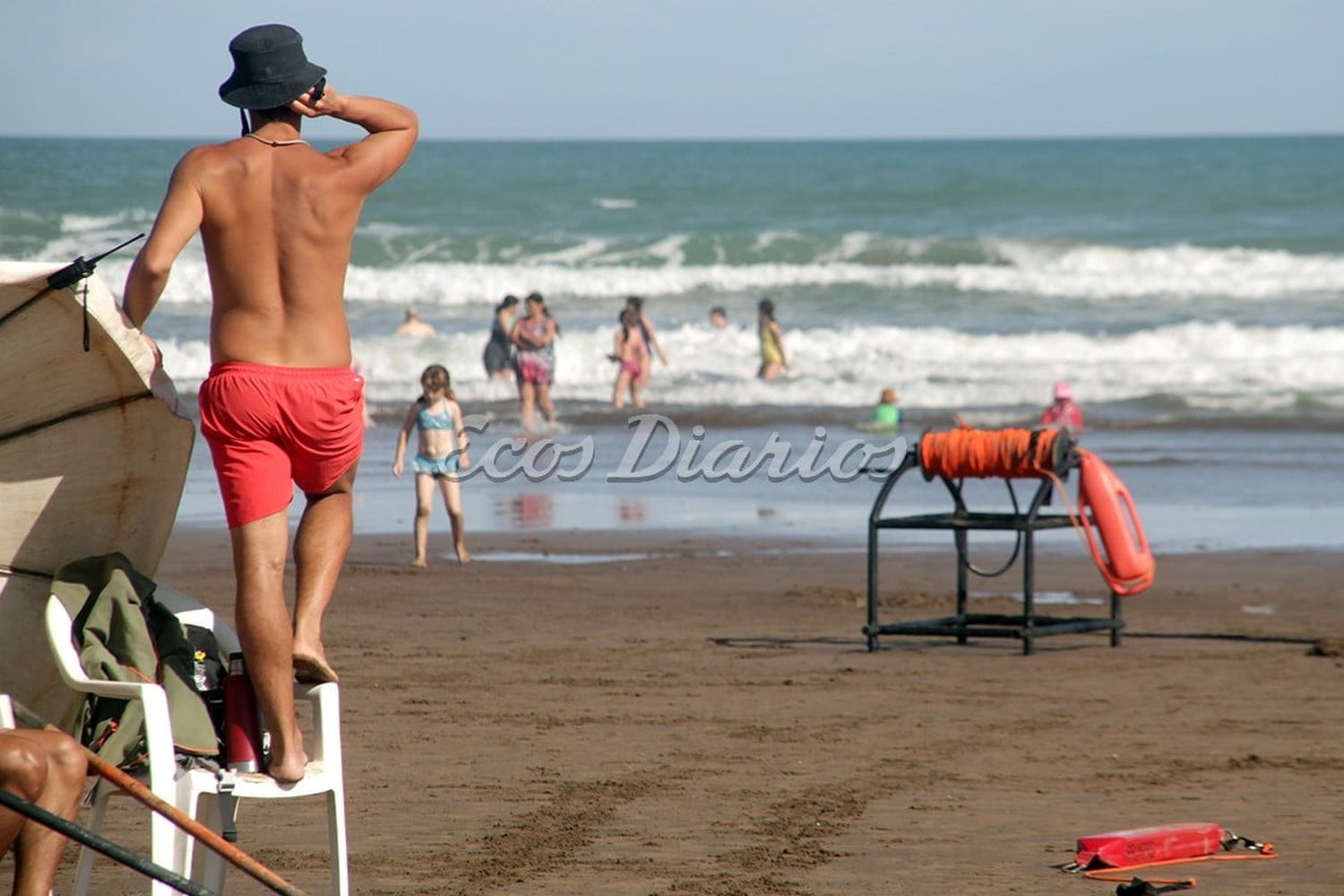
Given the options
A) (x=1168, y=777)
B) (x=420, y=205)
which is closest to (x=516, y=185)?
(x=420, y=205)

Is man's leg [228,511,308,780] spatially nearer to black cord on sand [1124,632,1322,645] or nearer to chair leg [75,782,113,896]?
chair leg [75,782,113,896]

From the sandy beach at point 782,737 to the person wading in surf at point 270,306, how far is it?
114cm

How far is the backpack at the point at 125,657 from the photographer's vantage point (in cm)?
412

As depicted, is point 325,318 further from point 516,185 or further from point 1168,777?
point 516,185

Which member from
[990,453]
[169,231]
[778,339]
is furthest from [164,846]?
[778,339]

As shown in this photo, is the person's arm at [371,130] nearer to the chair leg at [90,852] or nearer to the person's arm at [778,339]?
the chair leg at [90,852]

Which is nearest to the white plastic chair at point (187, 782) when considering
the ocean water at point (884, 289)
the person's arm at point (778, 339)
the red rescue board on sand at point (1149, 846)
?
the red rescue board on sand at point (1149, 846)

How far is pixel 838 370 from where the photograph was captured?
27.7 m

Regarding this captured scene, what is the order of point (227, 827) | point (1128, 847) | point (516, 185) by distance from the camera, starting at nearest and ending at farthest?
point (227, 827) < point (1128, 847) < point (516, 185)

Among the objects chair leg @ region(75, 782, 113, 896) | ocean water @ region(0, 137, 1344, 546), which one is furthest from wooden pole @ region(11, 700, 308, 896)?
ocean water @ region(0, 137, 1344, 546)

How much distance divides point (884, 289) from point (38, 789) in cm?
3487

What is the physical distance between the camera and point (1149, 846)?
5.14 m

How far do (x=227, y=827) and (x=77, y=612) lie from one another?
63cm

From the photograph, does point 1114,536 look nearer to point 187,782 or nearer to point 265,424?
point 265,424
